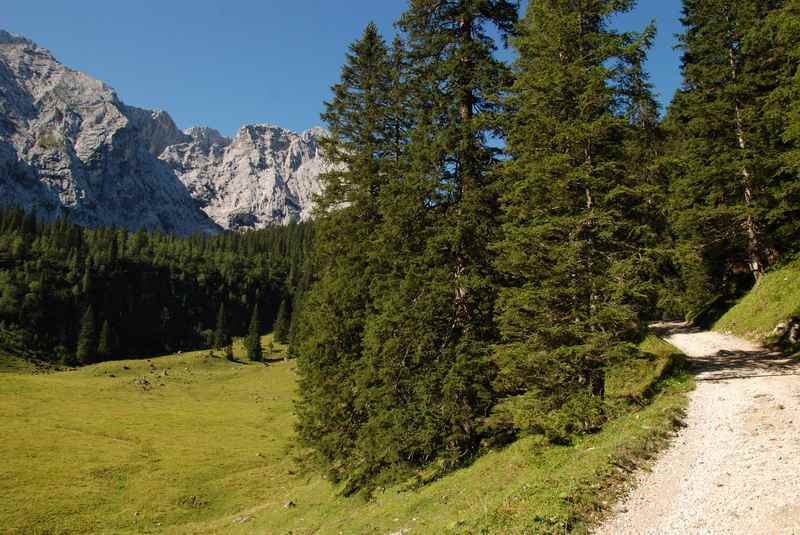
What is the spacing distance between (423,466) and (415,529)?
4802mm

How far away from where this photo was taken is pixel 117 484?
108ft

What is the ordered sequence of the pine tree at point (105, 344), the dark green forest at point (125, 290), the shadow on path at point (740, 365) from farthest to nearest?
the dark green forest at point (125, 290)
the pine tree at point (105, 344)
the shadow on path at point (740, 365)

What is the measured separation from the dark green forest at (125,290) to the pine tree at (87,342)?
0.72ft

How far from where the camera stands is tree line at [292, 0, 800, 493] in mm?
12992

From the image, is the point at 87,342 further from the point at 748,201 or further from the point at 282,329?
the point at 748,201

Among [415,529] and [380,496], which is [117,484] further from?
[415,529]

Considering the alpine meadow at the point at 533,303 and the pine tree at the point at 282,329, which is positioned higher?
the alpine meadow at the point at 533,303

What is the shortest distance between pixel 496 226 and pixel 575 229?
346cm

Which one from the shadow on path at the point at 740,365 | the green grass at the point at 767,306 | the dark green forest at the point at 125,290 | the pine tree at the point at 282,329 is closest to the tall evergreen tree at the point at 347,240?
the shadow on path at the point at 740,365

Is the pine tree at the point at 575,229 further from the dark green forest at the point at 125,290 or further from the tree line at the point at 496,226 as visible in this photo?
the dark green forest at the point at 125,290

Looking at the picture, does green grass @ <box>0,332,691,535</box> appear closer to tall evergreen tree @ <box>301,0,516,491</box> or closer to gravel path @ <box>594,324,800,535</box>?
gravel path @ <box>594,324,800,535</box>

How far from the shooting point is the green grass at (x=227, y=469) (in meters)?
9.67

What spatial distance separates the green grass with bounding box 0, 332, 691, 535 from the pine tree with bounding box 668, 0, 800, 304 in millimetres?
11926

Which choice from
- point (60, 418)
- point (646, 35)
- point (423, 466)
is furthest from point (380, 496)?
point (60, 418)
